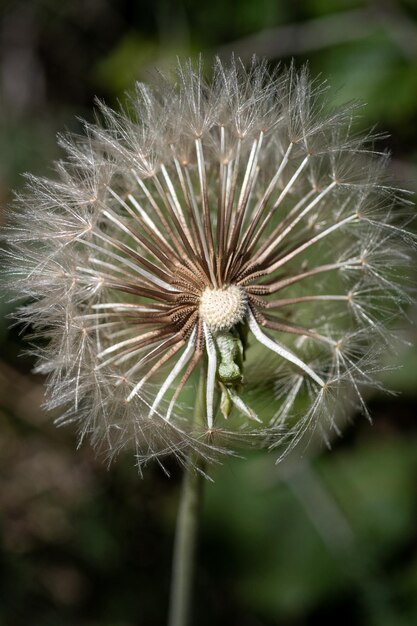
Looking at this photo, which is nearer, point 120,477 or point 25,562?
point 25,562

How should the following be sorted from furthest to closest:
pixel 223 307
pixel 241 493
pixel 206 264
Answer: pixel 241 493
pixel 206 264
pixel 223 307

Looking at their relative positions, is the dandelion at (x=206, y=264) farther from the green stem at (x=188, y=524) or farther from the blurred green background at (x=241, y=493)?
the blurred green background at (x=241, y=493)

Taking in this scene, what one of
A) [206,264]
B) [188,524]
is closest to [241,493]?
[188,524]

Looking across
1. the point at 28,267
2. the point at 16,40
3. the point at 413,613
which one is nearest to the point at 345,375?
the point at 28,267

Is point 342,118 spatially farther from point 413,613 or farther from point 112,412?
point 413,613

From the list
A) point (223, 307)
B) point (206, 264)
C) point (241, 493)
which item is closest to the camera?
point (223, 307)

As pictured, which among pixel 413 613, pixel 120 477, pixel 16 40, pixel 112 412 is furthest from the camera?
pixel 16 40

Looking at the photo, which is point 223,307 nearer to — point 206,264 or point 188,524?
point 206,264
